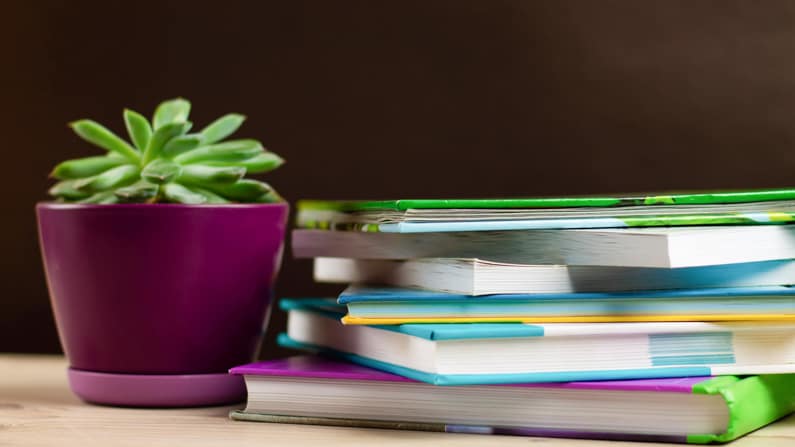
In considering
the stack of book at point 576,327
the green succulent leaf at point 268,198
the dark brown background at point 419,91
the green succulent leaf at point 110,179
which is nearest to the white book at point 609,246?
the stack of book at point 576,327

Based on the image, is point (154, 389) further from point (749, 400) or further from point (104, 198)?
point (749, 400)

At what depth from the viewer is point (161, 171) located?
2.90 ft

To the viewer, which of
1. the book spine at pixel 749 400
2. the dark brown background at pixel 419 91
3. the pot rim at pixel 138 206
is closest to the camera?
the book spine at pixel 749 400

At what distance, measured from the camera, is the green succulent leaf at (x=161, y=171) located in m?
0.88

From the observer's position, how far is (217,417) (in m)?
0.87

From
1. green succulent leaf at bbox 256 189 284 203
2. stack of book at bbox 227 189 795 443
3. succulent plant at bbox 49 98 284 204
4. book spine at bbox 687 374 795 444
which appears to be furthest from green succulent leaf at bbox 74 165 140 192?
book spine at bbox 687 374 795 444

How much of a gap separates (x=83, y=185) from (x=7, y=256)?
1.85ft

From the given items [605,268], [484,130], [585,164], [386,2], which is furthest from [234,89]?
[605,268]

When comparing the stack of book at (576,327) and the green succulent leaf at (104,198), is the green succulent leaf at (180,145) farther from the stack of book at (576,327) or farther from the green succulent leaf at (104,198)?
the stack of book at (576,327)

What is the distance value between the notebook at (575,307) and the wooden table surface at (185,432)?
9 centimetres

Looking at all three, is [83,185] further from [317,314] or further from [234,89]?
[234,89]

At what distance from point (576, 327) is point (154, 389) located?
383 millimetres

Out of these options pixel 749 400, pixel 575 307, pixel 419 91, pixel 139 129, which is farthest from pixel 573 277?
pixel 419 91

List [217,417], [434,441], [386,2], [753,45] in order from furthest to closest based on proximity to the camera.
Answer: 1. [386,2]
2. [753,45]
3. [217,417]
4. [434,441]
